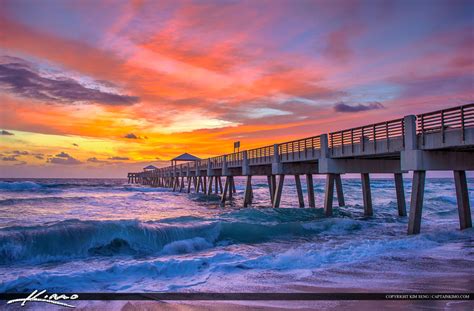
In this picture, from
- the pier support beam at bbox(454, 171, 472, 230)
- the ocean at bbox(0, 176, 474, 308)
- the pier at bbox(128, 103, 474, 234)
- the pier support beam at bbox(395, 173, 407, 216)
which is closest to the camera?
the ocean at bbox(0, 176, 474, 308)

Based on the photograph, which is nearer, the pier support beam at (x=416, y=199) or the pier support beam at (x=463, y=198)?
the pier support beam at (x=416, y=199)

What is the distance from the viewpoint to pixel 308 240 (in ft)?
47.5

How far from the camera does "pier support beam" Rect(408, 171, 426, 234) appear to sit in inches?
529

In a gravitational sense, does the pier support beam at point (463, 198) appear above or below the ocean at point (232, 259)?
above

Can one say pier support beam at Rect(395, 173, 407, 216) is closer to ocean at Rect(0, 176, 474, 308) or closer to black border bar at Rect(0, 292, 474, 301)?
ocean at Rect(0, 176, 474, 308)

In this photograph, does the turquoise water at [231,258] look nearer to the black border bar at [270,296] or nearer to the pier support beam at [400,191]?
the black border bar at [270,296]

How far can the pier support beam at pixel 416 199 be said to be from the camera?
1345cm

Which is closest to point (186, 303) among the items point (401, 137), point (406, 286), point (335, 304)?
point (335, 304)

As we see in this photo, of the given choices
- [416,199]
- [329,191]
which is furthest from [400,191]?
[416,199]

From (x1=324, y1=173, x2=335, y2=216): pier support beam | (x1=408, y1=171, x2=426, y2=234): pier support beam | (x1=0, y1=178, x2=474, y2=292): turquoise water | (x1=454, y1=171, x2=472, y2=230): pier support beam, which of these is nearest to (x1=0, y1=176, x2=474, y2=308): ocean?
(x1=0, y1=178, x2=474, y2=292): turquoise water

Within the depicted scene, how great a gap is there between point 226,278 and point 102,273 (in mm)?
3020

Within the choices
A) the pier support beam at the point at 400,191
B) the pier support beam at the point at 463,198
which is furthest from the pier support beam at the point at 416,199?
the pier support beam at the point at 400,191

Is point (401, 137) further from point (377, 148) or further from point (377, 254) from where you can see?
point (377, 254)

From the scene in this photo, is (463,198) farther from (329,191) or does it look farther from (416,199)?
(329,191)
